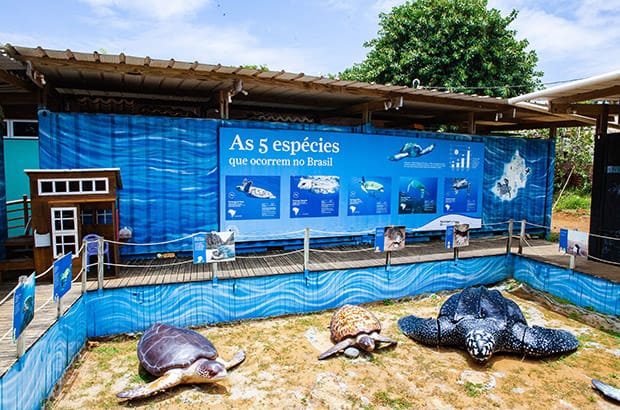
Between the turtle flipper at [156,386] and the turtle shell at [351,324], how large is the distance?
100 inches

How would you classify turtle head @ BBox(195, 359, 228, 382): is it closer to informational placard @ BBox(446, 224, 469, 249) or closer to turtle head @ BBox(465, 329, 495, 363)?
turtle head @ BBox(465, 329, 495, 363)

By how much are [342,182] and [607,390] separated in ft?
20.7

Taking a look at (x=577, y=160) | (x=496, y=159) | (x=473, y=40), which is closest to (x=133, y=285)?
(x=496, y=159)

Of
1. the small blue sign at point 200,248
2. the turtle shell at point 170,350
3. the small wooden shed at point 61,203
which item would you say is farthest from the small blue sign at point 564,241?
the small wooden shed at point 61,203

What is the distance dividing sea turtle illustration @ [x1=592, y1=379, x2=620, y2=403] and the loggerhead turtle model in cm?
268

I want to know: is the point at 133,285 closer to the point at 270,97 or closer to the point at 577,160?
the point at 270,97

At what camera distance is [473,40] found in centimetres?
1820

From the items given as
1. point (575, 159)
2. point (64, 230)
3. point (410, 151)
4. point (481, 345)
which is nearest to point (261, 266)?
point (64, 230)

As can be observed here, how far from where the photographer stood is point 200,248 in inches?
277

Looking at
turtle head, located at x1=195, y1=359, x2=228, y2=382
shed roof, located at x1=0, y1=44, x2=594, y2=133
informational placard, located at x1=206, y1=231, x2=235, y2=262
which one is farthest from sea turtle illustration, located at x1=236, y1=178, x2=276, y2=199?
turtle head, located at x1=195, y1=359, x2=228, y2=382

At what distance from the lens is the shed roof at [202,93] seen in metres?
6.95

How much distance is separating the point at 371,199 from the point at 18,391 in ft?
26.2

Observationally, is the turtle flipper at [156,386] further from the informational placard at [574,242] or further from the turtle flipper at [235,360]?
the informational placard at [574,242]

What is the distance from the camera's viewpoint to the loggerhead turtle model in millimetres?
6234
